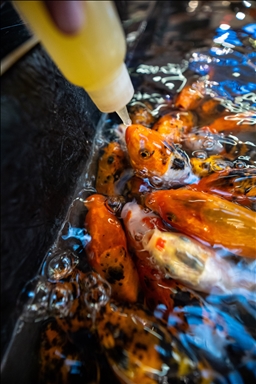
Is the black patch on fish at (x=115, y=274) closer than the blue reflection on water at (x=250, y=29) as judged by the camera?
Yes

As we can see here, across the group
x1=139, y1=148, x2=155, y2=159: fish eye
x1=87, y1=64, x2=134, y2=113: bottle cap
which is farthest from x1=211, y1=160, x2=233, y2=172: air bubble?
x1=87, y1=64, x2=134, y2=113: bottle cap

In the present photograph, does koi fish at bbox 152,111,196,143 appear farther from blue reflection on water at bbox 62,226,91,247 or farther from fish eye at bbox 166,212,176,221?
blue reflection on water at bbox 62,226,91,247

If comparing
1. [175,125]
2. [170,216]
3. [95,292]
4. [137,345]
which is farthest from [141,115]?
[137,345]

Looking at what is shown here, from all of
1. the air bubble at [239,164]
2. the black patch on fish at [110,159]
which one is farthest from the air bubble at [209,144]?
the black patch on fish at [110,159]

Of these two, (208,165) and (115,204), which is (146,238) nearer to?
(115,204)

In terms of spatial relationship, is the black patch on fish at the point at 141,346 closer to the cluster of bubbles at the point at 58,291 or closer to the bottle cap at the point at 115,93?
the cluster of bubbles at the point at 58,291

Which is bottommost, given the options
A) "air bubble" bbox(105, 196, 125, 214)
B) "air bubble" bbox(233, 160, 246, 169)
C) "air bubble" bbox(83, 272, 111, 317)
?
"air bubble" bbox(233, 160, 246, 169)
